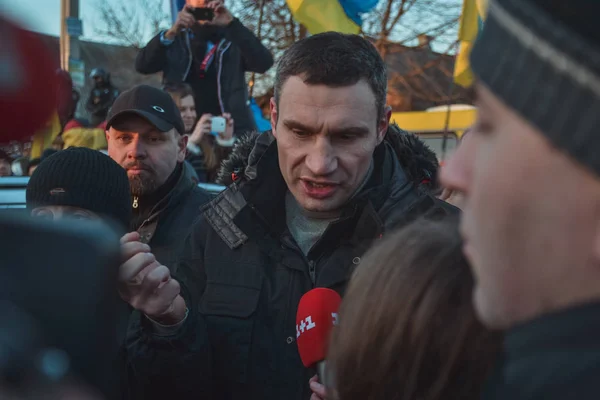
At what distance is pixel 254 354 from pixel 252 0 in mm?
12927

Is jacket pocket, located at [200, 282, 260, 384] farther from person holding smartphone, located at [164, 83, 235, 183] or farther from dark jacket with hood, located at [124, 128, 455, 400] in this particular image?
person holding smartphone, located at [164, 83, 235, 183]

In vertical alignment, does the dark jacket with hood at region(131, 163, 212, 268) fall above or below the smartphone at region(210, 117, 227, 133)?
above

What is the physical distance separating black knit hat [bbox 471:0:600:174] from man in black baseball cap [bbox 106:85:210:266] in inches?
105

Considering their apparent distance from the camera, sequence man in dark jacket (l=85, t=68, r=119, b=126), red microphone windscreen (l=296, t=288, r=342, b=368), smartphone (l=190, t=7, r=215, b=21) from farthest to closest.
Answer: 1. man in dark jacket (l=85, t=68, r=119, b=126)
2. smartphone (l=190, t=7, r=215, b=21)
3. red microphone windscreen (l=296, t=288, r=342, b=368)

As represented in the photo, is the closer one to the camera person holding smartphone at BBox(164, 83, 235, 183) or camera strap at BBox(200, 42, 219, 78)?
person holding smartphone at BBox(164, 83, 235, 183)

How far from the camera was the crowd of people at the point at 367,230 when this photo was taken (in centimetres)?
80

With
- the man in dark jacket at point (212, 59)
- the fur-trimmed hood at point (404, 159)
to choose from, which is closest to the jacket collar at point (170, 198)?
the fur-trimmed hood at point (404, 159)

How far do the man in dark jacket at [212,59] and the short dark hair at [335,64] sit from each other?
278 centimetres

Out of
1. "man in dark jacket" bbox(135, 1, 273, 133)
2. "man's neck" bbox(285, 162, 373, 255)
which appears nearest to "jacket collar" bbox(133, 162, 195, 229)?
"man's neck" bbox(285, 162, 373, 255)

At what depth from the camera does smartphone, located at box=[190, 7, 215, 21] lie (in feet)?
16.8

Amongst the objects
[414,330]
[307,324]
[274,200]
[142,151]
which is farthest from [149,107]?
[414,330]

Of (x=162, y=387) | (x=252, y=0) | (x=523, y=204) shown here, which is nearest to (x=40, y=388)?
(x=523, y=204)

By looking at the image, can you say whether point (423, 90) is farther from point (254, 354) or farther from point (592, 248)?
point (592, 248)

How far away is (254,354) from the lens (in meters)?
2.25
